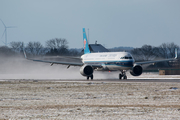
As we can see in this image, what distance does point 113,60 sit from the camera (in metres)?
49.1

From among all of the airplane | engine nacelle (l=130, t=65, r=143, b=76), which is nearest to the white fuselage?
the airplane

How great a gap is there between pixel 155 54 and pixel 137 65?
94943mm

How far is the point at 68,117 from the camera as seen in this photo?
14.0 metres

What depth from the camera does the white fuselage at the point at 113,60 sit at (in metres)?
47.7

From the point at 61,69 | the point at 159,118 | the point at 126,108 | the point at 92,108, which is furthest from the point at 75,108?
the point at 61,69

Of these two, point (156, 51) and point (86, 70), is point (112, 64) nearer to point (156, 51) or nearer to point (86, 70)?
point (86, 70)

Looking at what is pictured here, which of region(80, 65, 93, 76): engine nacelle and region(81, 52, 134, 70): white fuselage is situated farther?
region(80, 65, 93, 76): engine nacelle

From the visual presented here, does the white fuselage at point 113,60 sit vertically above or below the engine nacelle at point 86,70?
above

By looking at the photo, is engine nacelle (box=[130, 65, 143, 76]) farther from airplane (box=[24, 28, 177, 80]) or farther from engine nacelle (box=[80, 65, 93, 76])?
engine nacelle (box=[80, 65, 93, 76])

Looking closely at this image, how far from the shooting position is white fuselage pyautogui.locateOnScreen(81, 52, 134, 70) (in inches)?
1879

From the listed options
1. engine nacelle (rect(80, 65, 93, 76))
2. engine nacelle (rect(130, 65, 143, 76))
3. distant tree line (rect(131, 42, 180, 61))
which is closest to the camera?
engine nacelle (rect(80, 65, 93, 76))

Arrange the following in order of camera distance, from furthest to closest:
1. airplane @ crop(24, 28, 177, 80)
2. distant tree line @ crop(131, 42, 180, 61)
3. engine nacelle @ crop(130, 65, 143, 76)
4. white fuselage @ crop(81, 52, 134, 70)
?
distant tree line @ crop(131, 42, 180, 61)
engine nacelle @ crop(130, 65, 143, 76)
airplane @ crop(24, 28, 177, 80)
white fuselage @ crop(81, 52, 134, 70)

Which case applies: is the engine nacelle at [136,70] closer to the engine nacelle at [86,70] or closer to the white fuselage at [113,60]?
the white fuselage at [113,60]

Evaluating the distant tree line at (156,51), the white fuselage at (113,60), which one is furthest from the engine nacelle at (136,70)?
the distant tree line at (156,51)
